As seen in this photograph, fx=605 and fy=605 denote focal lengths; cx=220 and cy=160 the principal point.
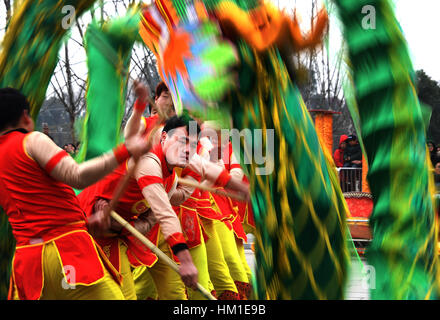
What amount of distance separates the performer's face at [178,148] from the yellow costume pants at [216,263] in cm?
108

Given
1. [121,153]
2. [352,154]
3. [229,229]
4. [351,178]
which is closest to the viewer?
[121,153]

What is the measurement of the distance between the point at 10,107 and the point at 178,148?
49.1 inches

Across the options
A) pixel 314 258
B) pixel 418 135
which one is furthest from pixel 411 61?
pixel 314 258

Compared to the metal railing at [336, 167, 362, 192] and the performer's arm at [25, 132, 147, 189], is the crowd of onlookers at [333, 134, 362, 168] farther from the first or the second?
the performer's arm at [25, 132, 147, 189]

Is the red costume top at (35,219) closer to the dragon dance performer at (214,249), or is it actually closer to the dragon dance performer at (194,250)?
the dragon dance performer at (194,250)

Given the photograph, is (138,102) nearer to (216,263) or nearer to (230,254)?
(216,263)

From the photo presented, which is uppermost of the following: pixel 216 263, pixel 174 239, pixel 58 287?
pixel 174 239

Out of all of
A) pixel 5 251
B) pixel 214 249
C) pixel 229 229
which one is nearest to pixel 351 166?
pixel 229 229

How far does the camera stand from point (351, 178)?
9758 mm

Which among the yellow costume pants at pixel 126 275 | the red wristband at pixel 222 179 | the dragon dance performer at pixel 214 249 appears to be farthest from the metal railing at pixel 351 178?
the red wristband at pixel 222 179

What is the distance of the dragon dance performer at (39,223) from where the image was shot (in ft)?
7.36

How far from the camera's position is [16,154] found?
2.24 meters
